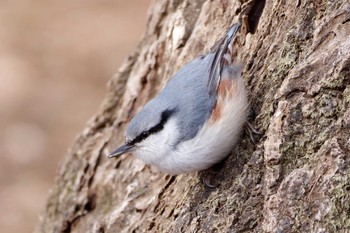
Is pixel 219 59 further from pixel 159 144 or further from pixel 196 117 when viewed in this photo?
pixel 159 144

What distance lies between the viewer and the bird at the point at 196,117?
10.7 ft

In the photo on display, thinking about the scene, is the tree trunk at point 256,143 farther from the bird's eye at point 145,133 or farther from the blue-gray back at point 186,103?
the bird's eye at point 145,133

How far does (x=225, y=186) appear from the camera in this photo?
321cm

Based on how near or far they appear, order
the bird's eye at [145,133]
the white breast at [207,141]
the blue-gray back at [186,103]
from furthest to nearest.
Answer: the bird's eye at [145,133] < the blue-gray back at [186,103] < the white breast at [207,141]

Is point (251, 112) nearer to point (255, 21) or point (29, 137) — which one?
point (255, 21)

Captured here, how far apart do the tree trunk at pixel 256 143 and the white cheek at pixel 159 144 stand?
22 centimetres

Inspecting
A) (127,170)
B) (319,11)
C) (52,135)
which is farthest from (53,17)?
(319,11)

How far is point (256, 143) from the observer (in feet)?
10.1

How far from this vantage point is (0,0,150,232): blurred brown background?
7.57 metres

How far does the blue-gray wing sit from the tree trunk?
120mm

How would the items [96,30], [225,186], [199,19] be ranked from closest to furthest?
[225,186], [199,19], [96,30]

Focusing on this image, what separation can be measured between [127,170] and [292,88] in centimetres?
163

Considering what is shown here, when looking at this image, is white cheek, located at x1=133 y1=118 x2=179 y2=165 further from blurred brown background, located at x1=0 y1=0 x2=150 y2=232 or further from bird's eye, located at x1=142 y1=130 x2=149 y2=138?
blurred brown background, located at x1=0 y1=0 x2=150 y2=232

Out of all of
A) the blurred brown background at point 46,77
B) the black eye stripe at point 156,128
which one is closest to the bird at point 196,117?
the black eye stripe at point 156,128
